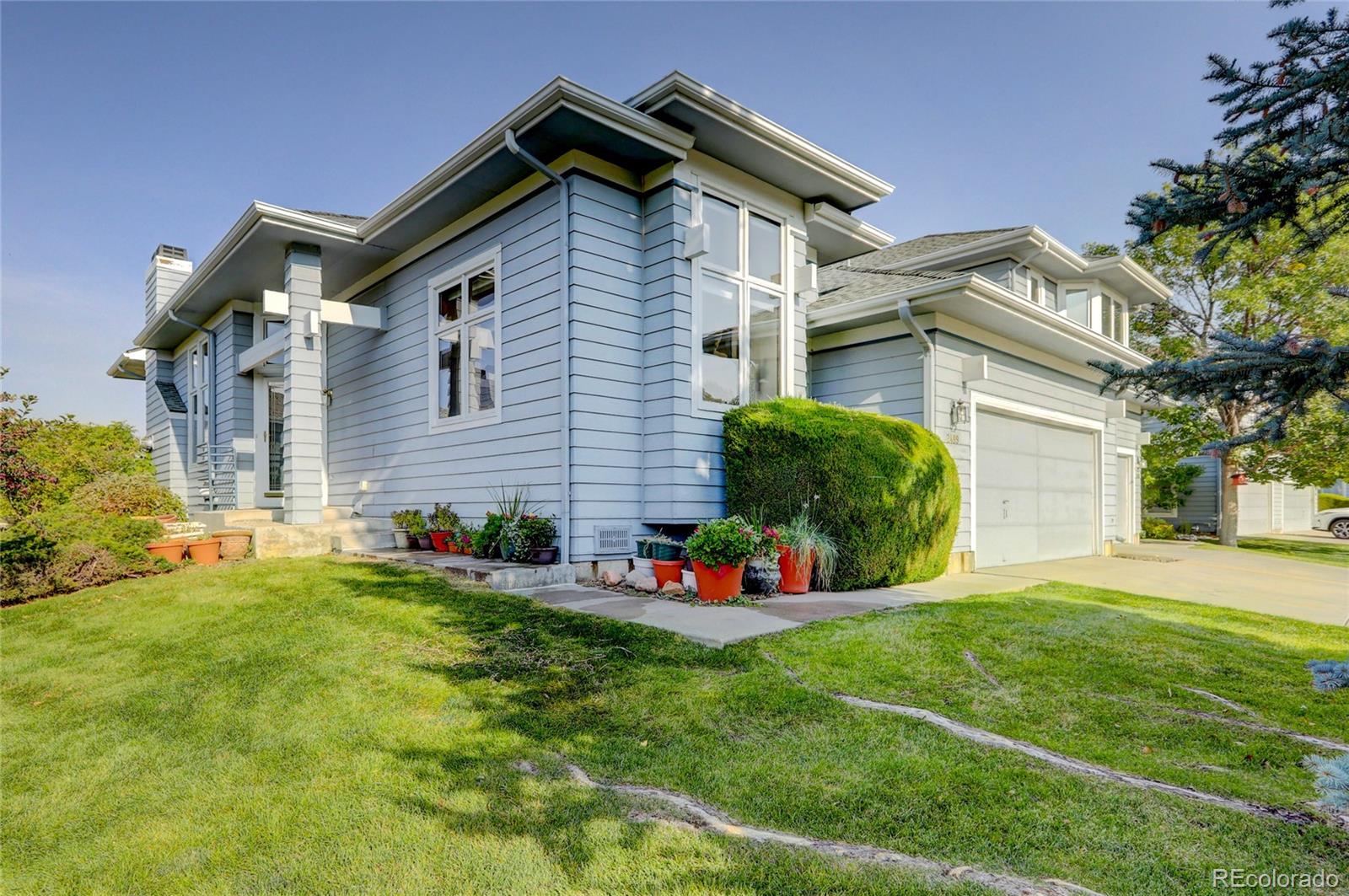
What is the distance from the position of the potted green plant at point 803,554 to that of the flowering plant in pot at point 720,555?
→ 0.48 meters

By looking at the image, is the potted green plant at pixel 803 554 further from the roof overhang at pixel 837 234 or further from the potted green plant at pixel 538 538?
the roof overhang at pixel 837 234

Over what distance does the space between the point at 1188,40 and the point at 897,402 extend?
422 centimetres

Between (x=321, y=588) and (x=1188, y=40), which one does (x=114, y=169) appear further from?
(x=1188, y=40)

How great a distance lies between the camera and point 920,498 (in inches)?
249

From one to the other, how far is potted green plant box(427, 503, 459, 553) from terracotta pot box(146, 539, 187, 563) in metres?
2.59

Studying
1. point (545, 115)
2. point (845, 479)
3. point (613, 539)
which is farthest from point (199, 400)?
point (845, 479)

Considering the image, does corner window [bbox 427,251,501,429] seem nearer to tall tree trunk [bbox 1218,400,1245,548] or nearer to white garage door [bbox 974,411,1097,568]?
white garage door [bbox 974,411,1097,568]

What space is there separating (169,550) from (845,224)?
329 inches

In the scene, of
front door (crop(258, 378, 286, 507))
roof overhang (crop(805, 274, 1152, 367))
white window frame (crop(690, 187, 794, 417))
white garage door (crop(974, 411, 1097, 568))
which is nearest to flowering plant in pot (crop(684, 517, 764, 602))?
white window frame (crop(690, 187, 794, 417))

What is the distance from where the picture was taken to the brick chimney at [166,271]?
12953mm

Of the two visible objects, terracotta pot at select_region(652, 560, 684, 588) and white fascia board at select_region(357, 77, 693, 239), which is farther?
terracotta pot at select_region(652, 560, 684, 588)

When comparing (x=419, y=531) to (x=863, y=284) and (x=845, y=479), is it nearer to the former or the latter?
(x=845, y=479)

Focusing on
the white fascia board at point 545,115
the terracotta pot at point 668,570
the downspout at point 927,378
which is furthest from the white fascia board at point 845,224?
the terracotta pot at point 668,570

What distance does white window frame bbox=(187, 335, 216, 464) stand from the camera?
1096cm
